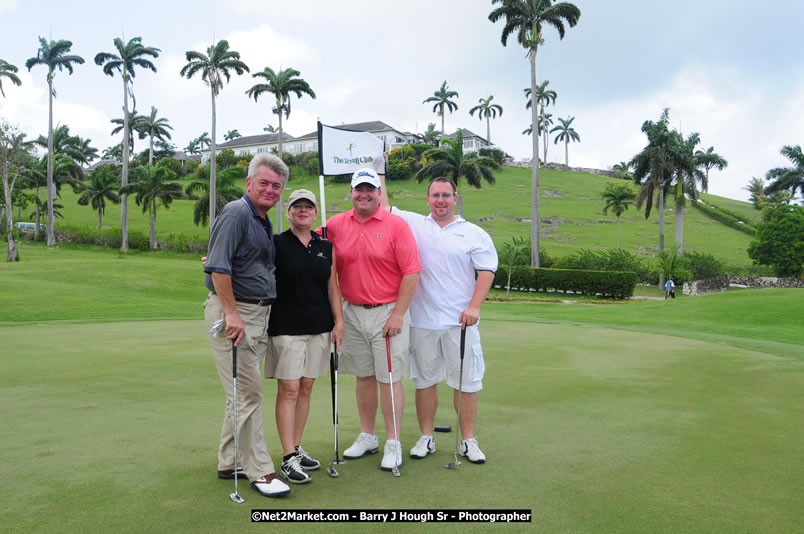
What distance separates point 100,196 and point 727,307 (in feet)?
209

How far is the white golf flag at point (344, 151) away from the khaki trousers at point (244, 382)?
190 centimetres

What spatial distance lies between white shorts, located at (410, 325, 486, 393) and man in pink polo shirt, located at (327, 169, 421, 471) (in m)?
0.22

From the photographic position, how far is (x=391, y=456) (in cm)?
431

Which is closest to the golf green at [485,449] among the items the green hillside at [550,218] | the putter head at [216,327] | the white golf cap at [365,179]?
the putter head at [216,327]

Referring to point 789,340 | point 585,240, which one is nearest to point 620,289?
point 789,340

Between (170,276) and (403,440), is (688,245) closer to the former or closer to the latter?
(170,276)

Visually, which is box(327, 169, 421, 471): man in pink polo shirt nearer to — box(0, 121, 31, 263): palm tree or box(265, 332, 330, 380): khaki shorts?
box(265, 332, 330, 380): khaki shorts

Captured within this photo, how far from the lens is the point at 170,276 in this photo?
89.2 ft

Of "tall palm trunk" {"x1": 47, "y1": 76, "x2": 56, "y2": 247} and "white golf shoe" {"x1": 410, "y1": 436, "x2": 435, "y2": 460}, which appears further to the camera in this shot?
"tall palm trunk" {"x1": 47, "y1": 76, "x2": 56, "y2": 247}

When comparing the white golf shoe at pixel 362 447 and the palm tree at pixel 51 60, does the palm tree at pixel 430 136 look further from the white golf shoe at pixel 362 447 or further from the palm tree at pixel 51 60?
the white golf shoe at pixel 362 447

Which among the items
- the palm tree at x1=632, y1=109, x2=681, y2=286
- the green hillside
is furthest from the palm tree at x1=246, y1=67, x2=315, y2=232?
the palm tree at x1=632, y1=109, x2=681, y2=286

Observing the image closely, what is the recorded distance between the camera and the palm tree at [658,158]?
164 ft

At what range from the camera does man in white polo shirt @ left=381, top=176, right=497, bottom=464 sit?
16.1ft

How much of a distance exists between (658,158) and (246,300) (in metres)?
52.6
